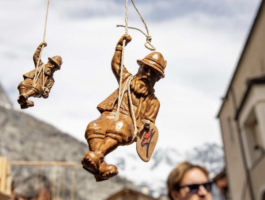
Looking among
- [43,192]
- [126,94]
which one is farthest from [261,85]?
[126,94]

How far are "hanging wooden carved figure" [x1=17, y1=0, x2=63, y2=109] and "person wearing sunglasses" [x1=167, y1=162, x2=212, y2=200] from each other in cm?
86

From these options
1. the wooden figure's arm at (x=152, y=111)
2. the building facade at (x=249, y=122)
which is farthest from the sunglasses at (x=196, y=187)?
the building facade at (x=249, y=122)

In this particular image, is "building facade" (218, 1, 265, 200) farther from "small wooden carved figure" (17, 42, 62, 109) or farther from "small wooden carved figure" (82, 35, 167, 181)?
"small wooden carved figure" (17, 42, 62, 109)

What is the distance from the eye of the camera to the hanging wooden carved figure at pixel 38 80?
106 centimetres

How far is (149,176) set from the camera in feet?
415

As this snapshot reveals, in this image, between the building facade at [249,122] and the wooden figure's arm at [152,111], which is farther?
the building facade at [249,122]

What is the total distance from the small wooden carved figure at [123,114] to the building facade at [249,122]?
17.1 feet

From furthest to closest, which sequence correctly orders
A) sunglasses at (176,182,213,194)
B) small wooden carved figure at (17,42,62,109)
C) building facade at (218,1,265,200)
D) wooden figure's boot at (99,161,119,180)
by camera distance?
building facade at (218,1,265,200) → sunglasses at (176,182,213,194) → small wooden carved figure at (17,42,62,109) → wooden figure's boot at (99,161,119,180)

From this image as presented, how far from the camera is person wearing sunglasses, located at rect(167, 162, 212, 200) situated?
1.59 m

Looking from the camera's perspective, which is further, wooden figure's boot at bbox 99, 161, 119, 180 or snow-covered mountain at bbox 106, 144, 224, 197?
snow-covered mountain at bbox 106, 144, 224, 197

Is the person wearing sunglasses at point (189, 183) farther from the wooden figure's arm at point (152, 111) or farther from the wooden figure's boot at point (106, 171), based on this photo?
the wooden figure's boot at point (106, 171)

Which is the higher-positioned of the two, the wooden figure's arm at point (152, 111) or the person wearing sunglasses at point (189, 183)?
the wooden figure's arm at point (152, 111)

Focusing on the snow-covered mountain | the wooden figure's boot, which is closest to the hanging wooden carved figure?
the wooden figure's boot

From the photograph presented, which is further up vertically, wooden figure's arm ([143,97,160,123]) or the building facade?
the building facade
